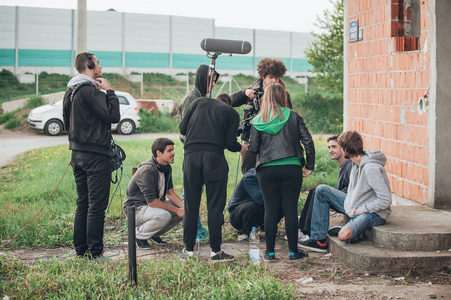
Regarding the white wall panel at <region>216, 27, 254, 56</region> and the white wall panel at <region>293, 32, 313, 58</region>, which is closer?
the white wall panel at <region>216, 27, 254, 56</region>

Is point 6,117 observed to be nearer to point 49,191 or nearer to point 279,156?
point 49,191

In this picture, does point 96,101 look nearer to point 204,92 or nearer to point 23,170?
point 204,92

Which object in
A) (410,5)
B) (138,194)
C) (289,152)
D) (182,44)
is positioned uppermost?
(182,44)

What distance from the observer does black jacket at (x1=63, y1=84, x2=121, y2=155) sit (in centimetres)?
565

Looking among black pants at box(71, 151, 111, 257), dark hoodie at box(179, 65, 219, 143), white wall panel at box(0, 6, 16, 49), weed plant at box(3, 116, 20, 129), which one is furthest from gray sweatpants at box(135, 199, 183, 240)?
white wall panel at box(0, 6, 16, 49)

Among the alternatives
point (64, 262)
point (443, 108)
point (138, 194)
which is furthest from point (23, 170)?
point (443, 108)

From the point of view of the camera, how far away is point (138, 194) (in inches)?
263

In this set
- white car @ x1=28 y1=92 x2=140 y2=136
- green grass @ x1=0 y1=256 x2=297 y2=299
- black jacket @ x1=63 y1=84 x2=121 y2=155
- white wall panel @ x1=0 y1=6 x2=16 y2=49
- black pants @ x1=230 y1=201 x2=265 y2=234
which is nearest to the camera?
green grass @ x1=0 y1=256 x2=297 y2=299

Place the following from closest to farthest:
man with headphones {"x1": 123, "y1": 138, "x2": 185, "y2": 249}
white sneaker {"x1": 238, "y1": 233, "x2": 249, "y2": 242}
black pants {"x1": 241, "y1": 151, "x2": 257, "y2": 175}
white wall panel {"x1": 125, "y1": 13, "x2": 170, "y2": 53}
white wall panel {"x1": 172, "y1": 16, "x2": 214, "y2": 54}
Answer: man with headphones {"x1": 123, "y1": 138, "x2": 185, "y2": 249}, white sneaker {"x1": 238, "y1": 233, "x2": 249, "y2": 242}, black pants {"x1": 241, "y1": 151, "x2": 257, "y2": 175}, white wall panel {"x1": 125, "y1": 13, "x2": 170, "y2": 53}, white wall panel {"x1": 172, "y1": 16, "x2": 214, "y2": 54}

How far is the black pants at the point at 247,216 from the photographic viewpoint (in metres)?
6.79

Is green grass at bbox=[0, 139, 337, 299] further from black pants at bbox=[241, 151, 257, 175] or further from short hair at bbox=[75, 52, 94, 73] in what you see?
short hair at bbox=[75, 52, 94, 73]

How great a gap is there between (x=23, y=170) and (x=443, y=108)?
340 inches

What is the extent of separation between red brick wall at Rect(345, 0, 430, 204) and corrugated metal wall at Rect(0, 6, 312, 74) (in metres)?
28.2

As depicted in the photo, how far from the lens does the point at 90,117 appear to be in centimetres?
573
